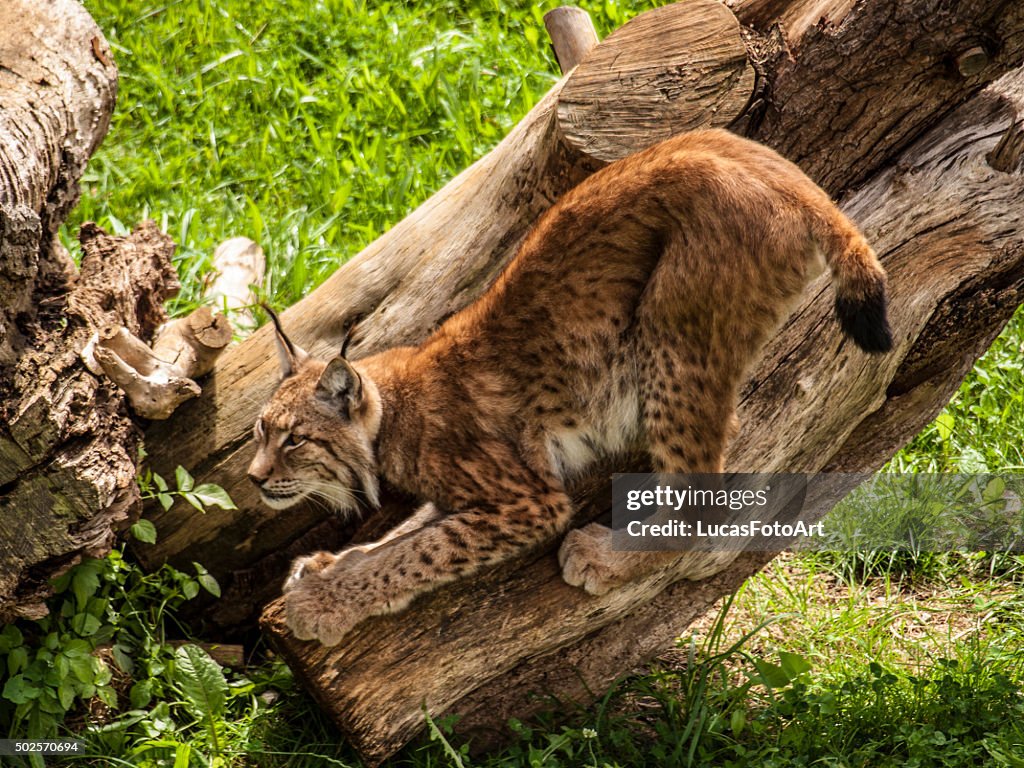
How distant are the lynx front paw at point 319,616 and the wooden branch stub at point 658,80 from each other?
183 cm

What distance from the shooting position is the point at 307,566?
13.8 feet

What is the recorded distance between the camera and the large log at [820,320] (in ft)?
13.4

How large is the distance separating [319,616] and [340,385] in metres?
0.86

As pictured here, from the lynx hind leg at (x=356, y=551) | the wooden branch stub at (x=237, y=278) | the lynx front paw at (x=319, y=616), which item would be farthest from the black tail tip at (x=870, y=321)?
the wooden branch stub at (x=237, y=278)

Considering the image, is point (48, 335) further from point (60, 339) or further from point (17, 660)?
point (17, 660)

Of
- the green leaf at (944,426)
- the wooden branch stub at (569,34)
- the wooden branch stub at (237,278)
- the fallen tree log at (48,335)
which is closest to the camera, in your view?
the fallen tree log at (48,335)

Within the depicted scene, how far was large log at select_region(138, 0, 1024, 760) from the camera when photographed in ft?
13.4

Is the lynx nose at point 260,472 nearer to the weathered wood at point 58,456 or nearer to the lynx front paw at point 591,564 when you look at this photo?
the weathered wood at point 58,456

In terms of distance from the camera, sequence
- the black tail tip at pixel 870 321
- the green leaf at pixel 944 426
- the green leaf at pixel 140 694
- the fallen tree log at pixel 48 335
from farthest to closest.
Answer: the green leaf at pixel 944 426 < the green leaf at pixel 140 694 < the fallen tree log at pixel 48 335 < the black tail tip at pixel 870 321

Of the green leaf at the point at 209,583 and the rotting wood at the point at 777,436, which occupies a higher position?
the green leaf at the point at 209,583

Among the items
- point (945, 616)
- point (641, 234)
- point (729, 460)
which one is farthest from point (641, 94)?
point (945, 616)

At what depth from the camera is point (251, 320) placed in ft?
19.4

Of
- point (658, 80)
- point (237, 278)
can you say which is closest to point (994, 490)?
point (658, 80)

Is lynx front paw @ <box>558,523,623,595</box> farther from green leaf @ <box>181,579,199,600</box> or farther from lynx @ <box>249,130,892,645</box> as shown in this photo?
green leaf @ <box>181,579,199,600</box>
